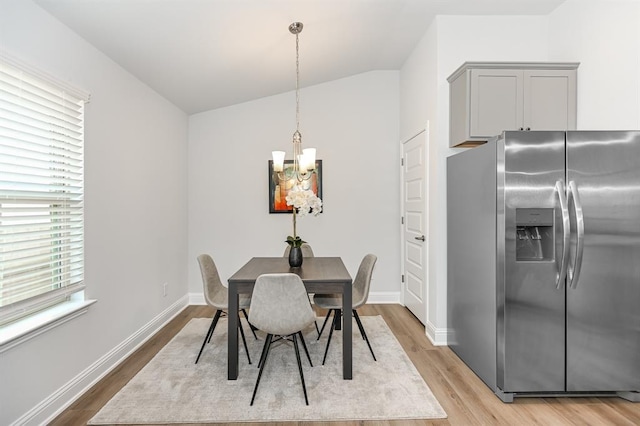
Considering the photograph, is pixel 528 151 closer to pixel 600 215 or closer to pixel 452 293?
pixel 600 215

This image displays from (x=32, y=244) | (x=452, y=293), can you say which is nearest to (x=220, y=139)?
(x=32, y=244)

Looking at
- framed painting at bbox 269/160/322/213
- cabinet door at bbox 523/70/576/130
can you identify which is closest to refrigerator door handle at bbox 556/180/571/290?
cabinet door at bbox 523/70/576/130

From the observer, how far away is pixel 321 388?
255 cm

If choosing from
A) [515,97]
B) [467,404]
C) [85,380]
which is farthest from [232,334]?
[515,97]

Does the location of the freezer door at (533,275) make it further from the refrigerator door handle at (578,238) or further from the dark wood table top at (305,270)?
the dark wood table top at (305,270)

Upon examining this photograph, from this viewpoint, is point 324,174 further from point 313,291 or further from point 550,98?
point 550,98

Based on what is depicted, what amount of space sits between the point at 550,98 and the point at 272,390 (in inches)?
124

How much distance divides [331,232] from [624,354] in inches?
124

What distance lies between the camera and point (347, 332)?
2656 millimetres

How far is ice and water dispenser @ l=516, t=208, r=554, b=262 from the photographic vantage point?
2.39 metres

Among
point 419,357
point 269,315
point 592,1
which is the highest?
point 592,1

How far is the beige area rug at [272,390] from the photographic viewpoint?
223cm

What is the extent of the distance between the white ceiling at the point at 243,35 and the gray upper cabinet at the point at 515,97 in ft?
2.06

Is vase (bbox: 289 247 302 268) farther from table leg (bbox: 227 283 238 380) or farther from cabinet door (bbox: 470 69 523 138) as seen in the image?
cabinet door (bbox: 470 69 523 138)
